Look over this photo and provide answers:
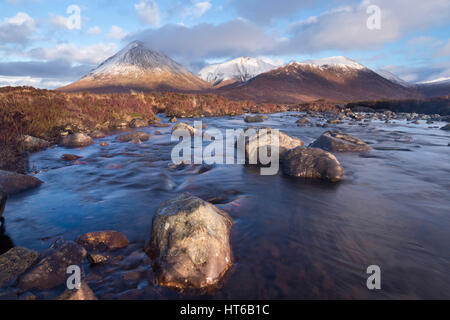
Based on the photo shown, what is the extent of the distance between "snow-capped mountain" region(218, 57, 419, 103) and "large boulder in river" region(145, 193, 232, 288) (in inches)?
2633

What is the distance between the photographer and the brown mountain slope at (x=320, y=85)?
241 ft

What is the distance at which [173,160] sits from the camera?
8.20 metres

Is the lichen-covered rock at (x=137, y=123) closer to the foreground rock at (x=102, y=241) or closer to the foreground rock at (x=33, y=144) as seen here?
the foreground rock at (x=33, y=144)

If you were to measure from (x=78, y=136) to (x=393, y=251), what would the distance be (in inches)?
462

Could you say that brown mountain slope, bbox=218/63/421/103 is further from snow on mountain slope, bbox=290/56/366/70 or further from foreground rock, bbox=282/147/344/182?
foreground rock, bbox=282/147/344/182

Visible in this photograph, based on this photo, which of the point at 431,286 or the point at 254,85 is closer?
the point at 431,286

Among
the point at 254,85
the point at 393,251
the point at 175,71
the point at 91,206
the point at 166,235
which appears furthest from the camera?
the point at 175,71

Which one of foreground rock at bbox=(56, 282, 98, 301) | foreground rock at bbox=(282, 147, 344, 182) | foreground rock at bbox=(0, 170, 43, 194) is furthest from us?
foreground rock at bbox=(282, 147, 344, 182)

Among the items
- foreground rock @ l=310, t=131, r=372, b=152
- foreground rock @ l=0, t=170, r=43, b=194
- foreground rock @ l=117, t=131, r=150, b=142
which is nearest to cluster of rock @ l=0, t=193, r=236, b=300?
foreground rock @ l=0, t=170, r=43, b=194

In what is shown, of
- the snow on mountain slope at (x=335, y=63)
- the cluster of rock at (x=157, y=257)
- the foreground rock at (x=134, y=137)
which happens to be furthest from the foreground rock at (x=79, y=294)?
the snow on mountain slope at (x=335, y=63)

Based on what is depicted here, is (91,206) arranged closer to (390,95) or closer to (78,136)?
(78,136)

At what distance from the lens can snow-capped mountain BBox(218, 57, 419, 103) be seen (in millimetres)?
Result: 73312

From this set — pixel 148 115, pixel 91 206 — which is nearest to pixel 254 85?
pixel 148 115
